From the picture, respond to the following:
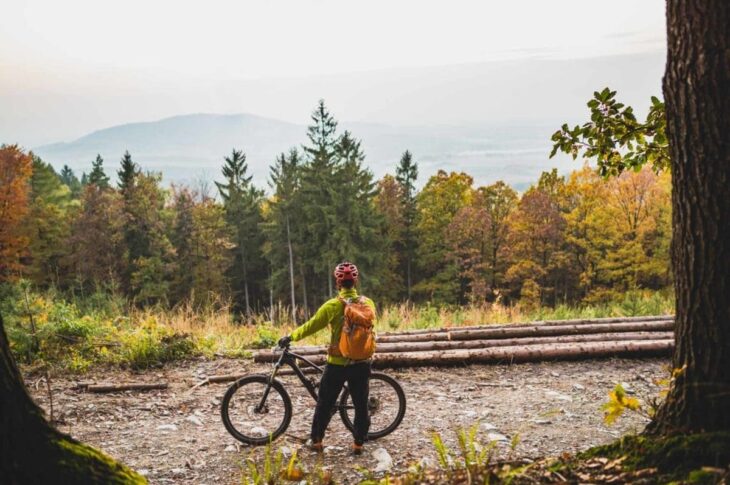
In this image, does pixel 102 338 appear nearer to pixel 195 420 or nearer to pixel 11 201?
pixel 195 420

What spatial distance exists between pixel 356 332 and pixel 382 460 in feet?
4.63

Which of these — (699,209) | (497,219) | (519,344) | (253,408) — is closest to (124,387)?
(253,408)

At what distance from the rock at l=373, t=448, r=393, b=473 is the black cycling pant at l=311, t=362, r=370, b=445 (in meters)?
0.22

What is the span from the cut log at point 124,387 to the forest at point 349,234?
34014mm

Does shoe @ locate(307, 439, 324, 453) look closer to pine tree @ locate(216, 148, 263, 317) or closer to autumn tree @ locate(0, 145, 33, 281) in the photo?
autumn tree @ locate(0, 145, 33, 281)

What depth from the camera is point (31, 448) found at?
2.98 m

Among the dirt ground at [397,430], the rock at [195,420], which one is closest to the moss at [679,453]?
the dirt ground at [397,430]

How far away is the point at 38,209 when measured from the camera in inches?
1922

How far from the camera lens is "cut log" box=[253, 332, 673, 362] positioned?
31.8 ft

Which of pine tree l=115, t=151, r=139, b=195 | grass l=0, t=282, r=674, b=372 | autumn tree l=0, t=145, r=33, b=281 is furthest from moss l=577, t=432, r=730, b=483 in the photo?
pine tree l=115, t=151, r=139, b=195

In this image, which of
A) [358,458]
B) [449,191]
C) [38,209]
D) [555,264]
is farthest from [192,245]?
[358,458]

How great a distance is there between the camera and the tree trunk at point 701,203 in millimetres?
3379

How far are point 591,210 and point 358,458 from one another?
1612 inches

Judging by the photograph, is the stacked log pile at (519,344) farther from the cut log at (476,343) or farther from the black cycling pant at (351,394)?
the black cycling pant at (351,394)
